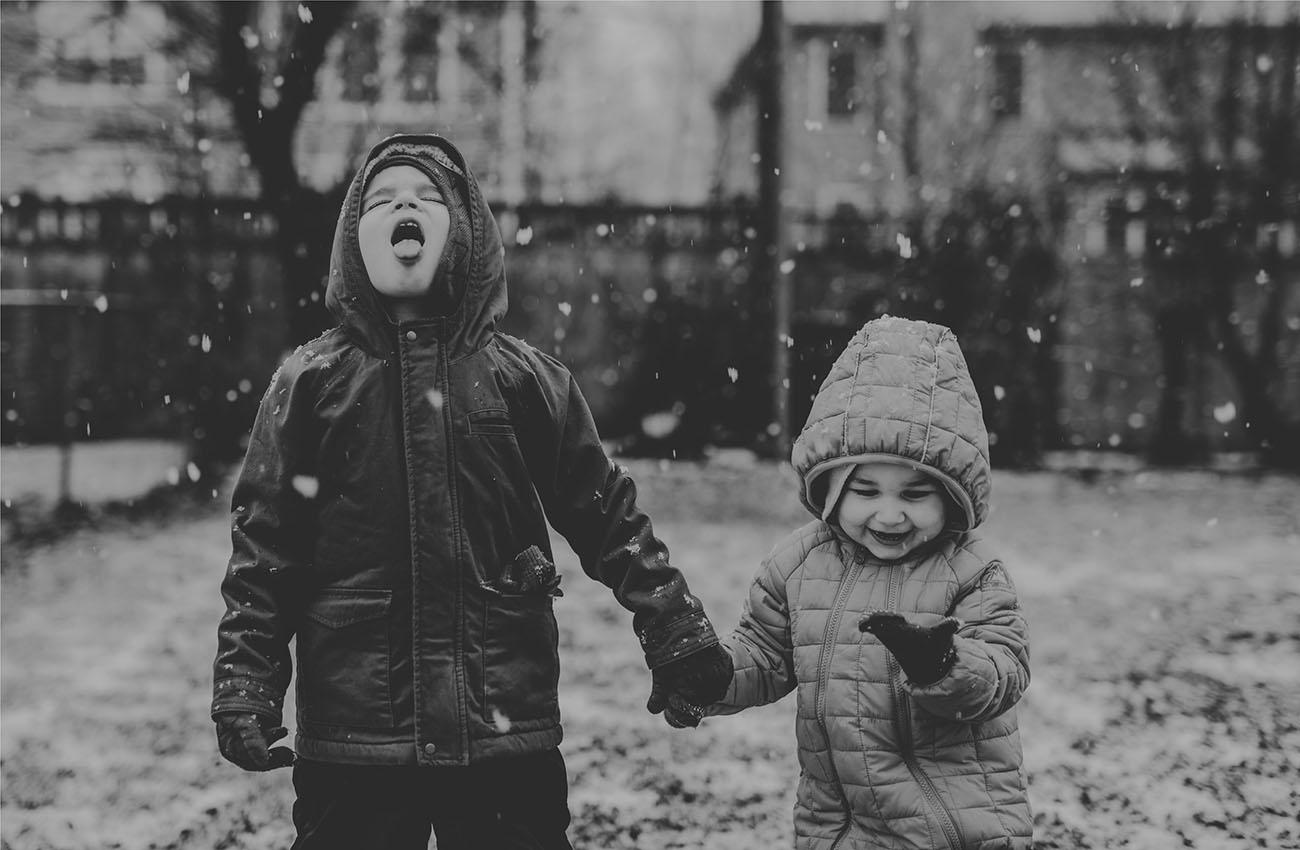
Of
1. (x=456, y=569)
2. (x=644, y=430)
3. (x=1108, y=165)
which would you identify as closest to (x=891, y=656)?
(x=456, y=569)

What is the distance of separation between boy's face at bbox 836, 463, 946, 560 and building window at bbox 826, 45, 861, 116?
15297mm

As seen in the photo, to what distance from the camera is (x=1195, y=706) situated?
4.60 meters

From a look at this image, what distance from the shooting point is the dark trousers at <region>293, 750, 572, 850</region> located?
2.32 metres

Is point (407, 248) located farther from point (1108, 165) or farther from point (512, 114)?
point (1108, 165)

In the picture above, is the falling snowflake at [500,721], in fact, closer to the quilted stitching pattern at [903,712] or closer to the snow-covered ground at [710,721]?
the quilted stitching pattern at [903,712]

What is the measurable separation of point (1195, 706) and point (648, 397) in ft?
24.9

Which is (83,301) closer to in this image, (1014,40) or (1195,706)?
(1195,706)

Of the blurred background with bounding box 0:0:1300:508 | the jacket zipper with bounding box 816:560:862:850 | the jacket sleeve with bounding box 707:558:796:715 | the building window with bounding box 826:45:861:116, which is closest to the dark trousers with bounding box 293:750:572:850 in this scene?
the jacket sleeve with bounding box 707:558:796:715

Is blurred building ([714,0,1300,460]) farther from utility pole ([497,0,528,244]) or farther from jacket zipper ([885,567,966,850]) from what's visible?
jacket zipper ([885,567,966,850])

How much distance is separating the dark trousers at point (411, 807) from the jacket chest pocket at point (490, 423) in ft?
2.11

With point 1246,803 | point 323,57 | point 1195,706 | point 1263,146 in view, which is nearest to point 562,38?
point 323,57

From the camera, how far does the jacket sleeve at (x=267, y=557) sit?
2.29 meters

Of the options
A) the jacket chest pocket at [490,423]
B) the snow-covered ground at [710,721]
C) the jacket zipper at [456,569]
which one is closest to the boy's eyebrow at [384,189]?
the jacket zipper at [456,569]

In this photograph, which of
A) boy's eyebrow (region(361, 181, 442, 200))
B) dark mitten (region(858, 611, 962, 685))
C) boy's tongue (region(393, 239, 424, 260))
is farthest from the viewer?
boy's eyebrow (region(361, 181, 442, 200))
